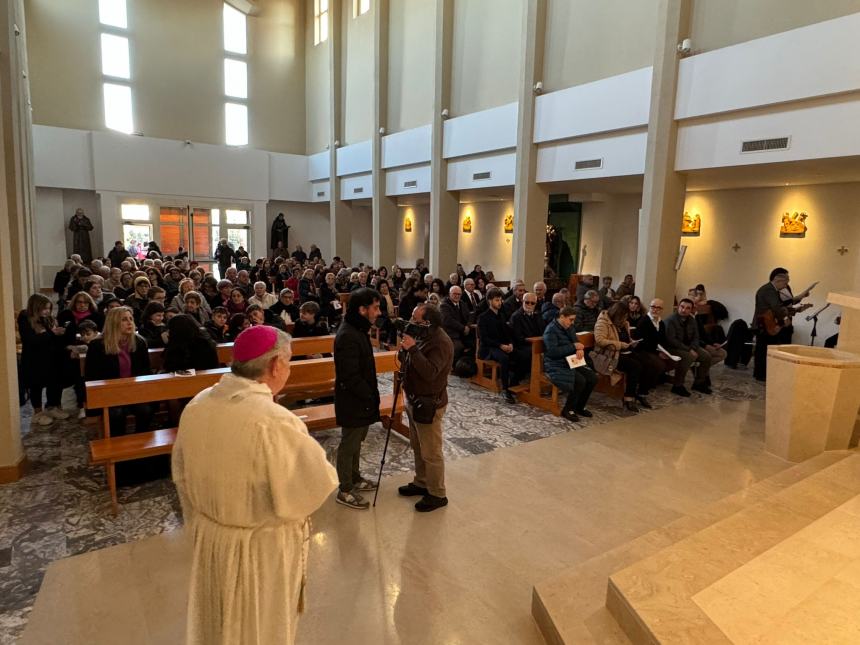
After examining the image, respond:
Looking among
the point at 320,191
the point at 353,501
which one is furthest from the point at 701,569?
the point at 320,191

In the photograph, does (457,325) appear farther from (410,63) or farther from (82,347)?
(410,63)

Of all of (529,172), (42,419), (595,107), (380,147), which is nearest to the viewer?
(42,419)

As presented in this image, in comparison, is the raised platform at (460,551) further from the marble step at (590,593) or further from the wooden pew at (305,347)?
the wooden pew at (305,347)

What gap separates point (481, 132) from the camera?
11.9 meters

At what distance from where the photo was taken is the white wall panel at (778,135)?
6539mm

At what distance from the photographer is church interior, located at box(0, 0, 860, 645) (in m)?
2.88

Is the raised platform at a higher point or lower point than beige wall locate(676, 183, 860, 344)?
lower

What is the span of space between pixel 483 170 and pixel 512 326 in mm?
6044

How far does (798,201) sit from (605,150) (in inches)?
144

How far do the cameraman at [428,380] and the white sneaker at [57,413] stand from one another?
4.03m

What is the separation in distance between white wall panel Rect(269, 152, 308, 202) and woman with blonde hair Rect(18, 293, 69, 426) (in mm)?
15960

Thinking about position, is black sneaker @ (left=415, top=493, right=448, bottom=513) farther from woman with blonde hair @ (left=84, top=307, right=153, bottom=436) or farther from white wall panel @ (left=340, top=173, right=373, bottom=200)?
white wall panel @ (left=340, top=173, right=373, bottom=200)

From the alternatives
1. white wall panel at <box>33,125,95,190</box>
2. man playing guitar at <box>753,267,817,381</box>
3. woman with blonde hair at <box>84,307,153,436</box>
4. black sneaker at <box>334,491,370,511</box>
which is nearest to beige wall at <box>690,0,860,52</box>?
man playing guitar at <box>753,267,817,381</box>

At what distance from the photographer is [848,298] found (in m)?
4.82
